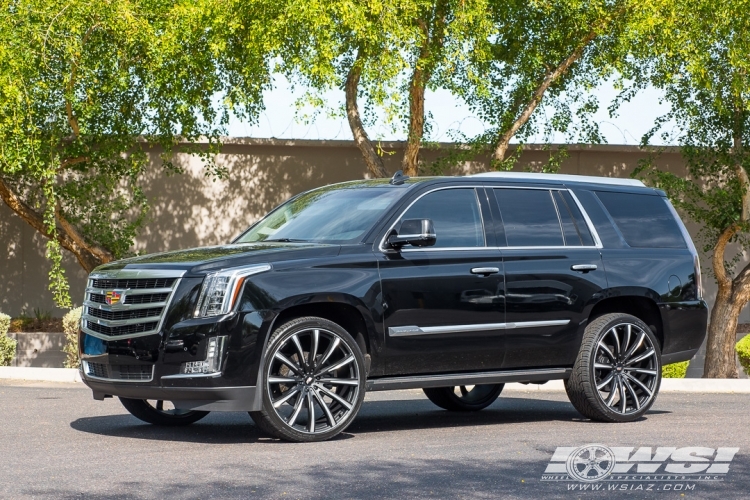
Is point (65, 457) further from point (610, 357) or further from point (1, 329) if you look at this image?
point (1, 329)

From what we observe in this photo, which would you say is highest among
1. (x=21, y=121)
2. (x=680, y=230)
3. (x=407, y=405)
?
(x=21, y=121)

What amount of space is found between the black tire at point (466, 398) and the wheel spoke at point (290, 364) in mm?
2954

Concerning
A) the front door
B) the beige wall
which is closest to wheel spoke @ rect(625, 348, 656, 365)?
the front door

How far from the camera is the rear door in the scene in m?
9.77

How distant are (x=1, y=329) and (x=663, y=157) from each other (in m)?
12.8

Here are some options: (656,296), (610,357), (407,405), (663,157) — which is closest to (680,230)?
(656,296)

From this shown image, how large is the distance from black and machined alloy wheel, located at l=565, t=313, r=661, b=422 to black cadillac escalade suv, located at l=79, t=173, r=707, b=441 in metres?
0.02

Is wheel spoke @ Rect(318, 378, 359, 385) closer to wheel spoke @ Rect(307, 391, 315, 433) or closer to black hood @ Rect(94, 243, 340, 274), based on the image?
wheel spoke @ Rect(307, 391, 315, 433)

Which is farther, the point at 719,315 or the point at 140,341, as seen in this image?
the point at 719,315

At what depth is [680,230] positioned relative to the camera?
11.1 metres

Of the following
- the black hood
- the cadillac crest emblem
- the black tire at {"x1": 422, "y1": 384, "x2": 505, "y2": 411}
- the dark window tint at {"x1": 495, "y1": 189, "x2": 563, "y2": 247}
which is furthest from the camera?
the black tire at {"x1": 422, "y1": 384, "x2": 505, "y2": 411}

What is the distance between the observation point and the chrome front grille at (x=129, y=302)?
8594mm

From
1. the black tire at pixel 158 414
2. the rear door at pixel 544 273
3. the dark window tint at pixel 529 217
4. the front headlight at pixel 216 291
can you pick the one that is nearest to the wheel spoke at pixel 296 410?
the front headlight at pixel 216 291

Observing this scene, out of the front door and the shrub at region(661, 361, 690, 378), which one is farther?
the shrub at region(661, 361, 690, 378)
